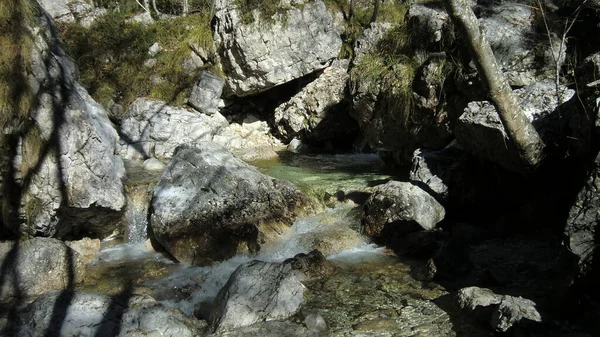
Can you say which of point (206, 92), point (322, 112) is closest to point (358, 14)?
point (322, 112)

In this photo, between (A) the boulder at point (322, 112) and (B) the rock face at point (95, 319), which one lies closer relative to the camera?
(B) the rock face at point (95, 319)

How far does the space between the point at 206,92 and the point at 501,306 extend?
35.5 ft

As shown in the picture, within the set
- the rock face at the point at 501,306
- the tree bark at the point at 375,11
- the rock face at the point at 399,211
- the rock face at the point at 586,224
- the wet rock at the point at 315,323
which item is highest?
the tree bark at the point at 375,11

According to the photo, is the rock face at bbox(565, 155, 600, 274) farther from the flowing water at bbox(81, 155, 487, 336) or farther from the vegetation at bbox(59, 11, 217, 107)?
the vegetation at bbox(59, 11, 217, 107)

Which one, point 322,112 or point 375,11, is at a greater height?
point 375,11

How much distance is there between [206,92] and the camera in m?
13.5

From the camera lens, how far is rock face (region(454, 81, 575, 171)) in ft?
22.0

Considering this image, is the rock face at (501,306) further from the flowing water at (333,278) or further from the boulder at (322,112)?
the boulder at (322,112)

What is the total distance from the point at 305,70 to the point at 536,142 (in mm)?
8132

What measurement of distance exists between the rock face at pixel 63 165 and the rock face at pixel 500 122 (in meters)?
5.63

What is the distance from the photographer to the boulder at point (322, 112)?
1345 cm

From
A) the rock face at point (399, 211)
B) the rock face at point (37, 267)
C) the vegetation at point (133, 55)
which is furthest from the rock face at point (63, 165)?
the vegetation at point (133, 55)

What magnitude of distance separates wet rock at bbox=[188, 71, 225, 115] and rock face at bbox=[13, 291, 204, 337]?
9.32 meters

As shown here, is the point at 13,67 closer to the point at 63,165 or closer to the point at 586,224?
the point at 63,165
